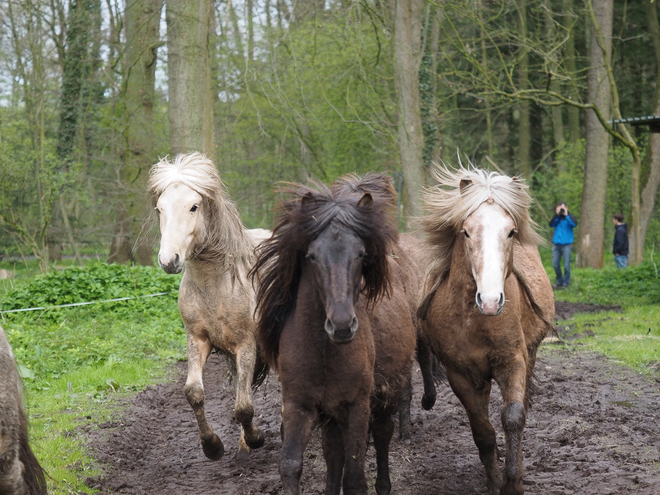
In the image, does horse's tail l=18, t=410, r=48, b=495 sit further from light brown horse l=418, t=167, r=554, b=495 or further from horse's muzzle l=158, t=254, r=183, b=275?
light brown horse l=418, t=167, r=554, b=495

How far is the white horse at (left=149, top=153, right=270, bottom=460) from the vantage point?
218 inches

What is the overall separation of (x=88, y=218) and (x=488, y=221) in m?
19.6

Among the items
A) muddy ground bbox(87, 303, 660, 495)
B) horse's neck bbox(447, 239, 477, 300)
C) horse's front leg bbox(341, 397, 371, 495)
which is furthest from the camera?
muddy ground bbox(87, 303, 660, 495)

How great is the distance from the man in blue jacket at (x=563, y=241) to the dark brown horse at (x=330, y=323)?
43.7ft

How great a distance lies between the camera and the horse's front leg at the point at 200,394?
546cm

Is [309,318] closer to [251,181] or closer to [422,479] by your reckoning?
[422,479]

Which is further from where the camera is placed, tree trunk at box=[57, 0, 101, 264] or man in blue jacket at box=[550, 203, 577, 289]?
tree trunk at box=[57, 0, 101, 264]

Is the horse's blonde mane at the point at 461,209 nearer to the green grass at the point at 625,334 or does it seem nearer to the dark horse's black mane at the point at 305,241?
the dark horse's black mane at the point at 305,241

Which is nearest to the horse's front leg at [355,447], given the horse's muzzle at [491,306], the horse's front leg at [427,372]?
the horse's muzzle at [491,306]

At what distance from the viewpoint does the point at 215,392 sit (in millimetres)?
8188

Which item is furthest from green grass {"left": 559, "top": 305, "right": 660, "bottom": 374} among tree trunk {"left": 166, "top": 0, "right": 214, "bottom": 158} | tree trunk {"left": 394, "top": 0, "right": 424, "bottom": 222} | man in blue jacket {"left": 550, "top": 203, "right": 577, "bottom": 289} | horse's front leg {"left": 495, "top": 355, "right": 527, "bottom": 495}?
tree trunk {"left": 166, "top": 0, "right": 214, "bottom": 158}

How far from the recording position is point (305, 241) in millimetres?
3979

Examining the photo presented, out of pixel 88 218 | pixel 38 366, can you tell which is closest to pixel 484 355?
pixel 38 366

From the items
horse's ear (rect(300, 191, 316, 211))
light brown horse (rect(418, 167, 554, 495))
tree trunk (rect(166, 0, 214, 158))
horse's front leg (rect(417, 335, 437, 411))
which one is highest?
tree trunk (rect(166, 0, 214, 158))
